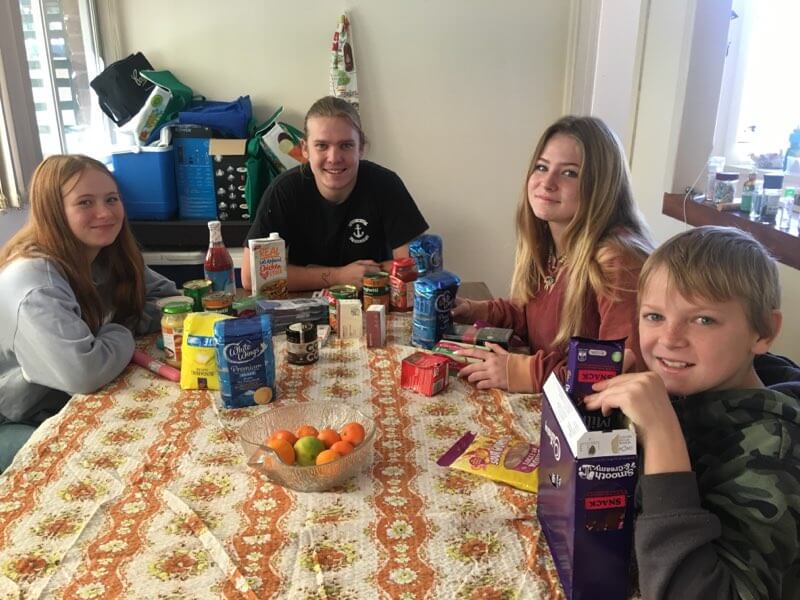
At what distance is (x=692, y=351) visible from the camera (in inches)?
35.8

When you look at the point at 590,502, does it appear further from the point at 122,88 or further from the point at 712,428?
the point at 122,88

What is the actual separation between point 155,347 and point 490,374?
896 millimetres

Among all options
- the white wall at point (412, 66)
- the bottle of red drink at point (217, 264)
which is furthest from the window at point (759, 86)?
the bottle of red drink at point (217, 264)

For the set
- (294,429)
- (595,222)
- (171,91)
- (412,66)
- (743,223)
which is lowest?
(294,429)

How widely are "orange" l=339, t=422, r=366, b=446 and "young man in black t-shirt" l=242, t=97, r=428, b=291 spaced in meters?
1.10

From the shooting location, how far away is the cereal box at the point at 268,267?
1.85 m

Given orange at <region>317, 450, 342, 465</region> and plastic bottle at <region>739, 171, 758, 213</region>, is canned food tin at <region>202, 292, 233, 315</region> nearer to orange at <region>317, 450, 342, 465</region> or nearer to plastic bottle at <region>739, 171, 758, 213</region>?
orange at <region>317, 450, 342, 465</region>

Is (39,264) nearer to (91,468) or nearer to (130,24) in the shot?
(91,468)

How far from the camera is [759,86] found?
2.52 metres

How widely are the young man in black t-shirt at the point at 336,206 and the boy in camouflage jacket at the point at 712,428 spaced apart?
1.34 meters

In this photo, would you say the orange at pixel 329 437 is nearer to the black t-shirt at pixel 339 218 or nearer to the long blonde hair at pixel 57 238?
the long blonde hair at pixel 57 238

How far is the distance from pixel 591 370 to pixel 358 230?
5.41ft

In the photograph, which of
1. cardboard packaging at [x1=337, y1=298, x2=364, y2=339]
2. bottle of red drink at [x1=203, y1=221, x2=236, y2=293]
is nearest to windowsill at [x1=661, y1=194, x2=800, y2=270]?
cardboard packaging at [x1=337, y1=298, x2=364, y2=339]

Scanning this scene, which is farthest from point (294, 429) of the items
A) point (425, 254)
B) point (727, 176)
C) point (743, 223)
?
point (727, 176)
